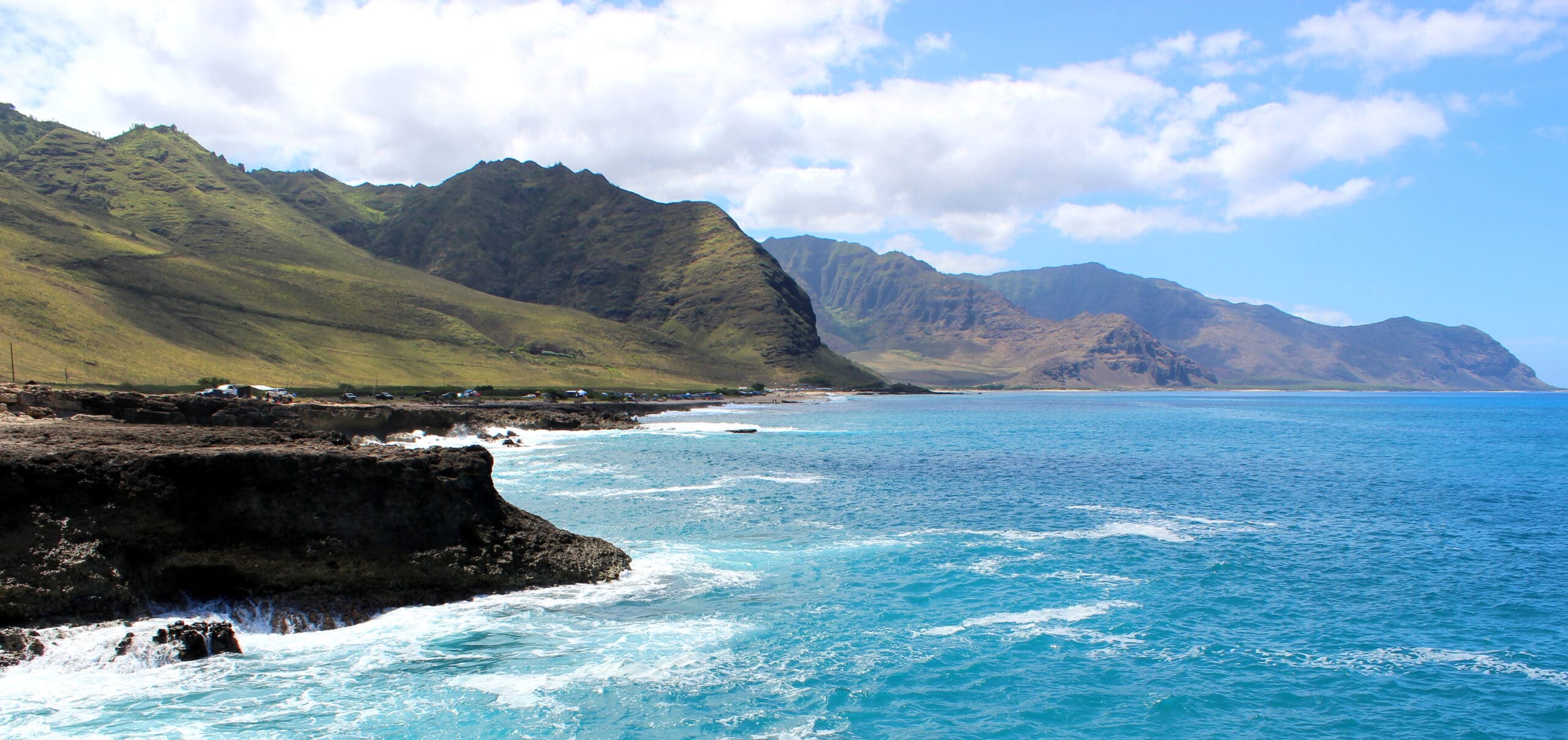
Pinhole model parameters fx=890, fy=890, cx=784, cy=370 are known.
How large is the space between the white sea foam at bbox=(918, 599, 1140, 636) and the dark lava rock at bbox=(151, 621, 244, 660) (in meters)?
14.2

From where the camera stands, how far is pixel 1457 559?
28219mm

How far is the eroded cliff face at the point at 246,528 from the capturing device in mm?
17438

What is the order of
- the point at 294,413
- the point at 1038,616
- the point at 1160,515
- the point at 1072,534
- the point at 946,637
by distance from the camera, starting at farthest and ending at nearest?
the point at 294,413 < the point at 1160,515 < the point at 1072,534 < the point at 1038,616 < the point at 946,637

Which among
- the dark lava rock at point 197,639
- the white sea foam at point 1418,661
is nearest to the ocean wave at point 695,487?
the dark lava rock at point 197,639

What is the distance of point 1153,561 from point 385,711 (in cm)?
2200

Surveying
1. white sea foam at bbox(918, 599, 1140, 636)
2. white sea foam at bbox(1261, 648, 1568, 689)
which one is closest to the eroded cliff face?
white sea foam at bbox(918, 599, 1140, 636)

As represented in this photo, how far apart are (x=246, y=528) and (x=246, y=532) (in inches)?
3.1

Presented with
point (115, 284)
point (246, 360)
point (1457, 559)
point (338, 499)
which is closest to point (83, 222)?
point (115, 284)

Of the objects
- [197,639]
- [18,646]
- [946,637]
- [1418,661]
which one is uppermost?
[18,646]

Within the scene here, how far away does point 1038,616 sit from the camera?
21.4 meters

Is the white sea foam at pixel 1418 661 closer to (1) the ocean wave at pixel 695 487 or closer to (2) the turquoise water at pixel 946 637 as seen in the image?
(2) the turquoise water at pixel 946 637

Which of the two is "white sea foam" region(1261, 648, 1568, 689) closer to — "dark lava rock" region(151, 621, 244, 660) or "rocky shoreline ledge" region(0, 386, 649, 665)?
"rocky shoreline ledge" region(0, 386, 649, 665)

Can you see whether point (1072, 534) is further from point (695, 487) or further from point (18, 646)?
point (18, 646)

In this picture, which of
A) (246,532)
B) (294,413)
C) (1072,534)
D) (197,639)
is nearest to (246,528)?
(246,532)
